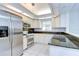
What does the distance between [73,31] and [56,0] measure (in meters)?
3.65

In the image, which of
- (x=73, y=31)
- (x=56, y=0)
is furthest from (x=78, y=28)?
(x=56, y=0)

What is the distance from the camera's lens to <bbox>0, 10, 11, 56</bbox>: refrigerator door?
277 centimetres

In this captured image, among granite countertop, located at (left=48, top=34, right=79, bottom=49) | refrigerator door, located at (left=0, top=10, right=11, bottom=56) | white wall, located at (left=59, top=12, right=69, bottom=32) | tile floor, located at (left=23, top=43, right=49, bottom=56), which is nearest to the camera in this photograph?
granite countertop, located at (left=48, top=34, right=79, bottom=49)

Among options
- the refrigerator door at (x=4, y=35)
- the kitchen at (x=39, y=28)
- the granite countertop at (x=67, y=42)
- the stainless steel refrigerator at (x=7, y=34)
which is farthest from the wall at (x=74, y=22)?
the refrigerator door at (x=4, y=35)

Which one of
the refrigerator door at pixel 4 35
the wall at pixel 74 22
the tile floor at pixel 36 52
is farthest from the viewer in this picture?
the wall at pixel 74 22

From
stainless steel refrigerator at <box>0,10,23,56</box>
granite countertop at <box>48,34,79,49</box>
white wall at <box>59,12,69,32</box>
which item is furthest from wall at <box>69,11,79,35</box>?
stainless steel refrigerator at <box>0,10,23,56</box>

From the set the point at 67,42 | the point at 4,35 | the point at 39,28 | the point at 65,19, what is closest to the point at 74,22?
the point at 65,19

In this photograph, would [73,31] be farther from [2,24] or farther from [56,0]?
[56,0]

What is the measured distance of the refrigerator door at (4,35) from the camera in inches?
109

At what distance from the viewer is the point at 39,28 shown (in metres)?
6.25

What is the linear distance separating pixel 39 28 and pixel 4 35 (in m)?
3.53

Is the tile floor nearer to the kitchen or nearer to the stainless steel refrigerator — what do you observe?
the kitchen

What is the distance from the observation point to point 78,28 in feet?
15.0

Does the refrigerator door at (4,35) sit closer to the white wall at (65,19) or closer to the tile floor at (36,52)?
the tile floor at (36,52)
